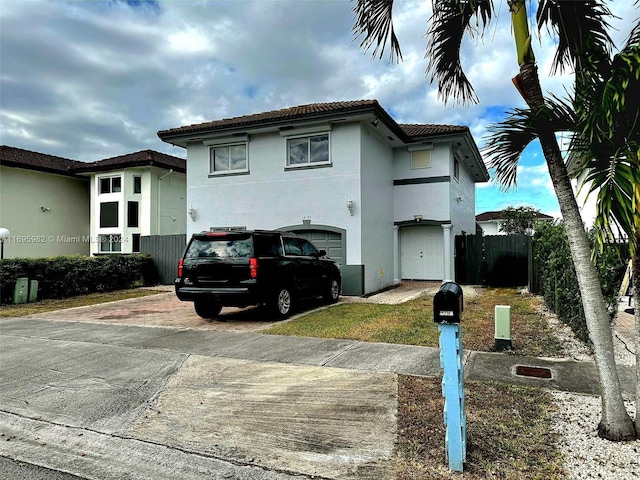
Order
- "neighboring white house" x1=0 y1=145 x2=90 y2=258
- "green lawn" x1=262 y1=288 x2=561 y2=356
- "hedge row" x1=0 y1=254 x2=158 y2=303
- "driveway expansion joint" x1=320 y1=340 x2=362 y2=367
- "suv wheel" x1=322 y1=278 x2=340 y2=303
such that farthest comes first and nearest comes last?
"neighboring white house" x1=0 y1=145 x2=90 y2=258 < "hedge row" x1=0 y1=254 x2=158 y2=303 < "suv wheel" x1=322 y1=278 x2=340 y2=303 < "green lawn" x1=262 y1=288 x2=561 y2=356 < "driveway expansion joint" x1=320 y1=340 x2=362 y2=367

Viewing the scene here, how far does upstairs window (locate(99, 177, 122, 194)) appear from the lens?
26.0 m

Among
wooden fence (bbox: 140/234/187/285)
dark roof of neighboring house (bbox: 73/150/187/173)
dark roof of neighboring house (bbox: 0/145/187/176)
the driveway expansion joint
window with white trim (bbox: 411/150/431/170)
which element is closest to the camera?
the driveway expansion joint

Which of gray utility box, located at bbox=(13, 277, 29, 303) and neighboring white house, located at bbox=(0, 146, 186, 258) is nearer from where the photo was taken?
gray utility box, located at bbox=(13, 277, 29, 303)

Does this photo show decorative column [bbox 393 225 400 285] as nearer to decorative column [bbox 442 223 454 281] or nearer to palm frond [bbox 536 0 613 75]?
decorative column [bbox 442 223 454 281]

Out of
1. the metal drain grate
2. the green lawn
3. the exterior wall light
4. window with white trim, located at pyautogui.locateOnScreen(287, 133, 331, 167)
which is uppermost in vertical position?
window with white trim, located at pyautogui.locateOnScreen(287, 133, 331, 167)

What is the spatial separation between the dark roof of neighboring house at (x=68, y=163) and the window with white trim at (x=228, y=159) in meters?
10.4

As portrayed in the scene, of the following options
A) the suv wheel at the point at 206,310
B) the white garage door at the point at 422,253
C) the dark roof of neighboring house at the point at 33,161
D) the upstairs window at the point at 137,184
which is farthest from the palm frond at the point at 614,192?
the dark roof of neighboring house at the point at 33,161

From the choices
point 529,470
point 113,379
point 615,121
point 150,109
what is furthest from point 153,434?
point 150,109

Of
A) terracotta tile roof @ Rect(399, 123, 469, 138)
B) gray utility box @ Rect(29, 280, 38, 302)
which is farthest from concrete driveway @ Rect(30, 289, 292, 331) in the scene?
terracotta tile roof @ Rect(399, 123, 469, 138)

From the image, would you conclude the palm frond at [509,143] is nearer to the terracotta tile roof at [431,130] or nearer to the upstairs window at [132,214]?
the terracotta tile roof at [431,130]

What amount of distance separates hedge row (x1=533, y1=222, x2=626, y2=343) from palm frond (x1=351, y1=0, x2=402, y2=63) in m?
3.18

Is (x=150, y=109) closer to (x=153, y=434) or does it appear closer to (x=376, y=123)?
(x=376, y=123)

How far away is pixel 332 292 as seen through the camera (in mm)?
11789

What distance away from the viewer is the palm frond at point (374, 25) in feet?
15.1
